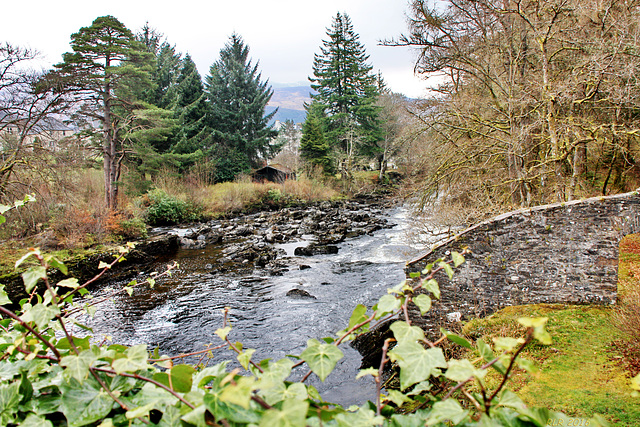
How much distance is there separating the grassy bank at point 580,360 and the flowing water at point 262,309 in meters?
2.39

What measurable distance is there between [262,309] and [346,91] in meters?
37.8

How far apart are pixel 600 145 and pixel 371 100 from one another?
32442 millimetres

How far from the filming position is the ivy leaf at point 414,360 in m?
1.04

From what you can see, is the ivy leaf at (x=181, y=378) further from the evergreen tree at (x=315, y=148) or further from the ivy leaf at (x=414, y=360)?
the evergreen tree at (x=315, y=148)

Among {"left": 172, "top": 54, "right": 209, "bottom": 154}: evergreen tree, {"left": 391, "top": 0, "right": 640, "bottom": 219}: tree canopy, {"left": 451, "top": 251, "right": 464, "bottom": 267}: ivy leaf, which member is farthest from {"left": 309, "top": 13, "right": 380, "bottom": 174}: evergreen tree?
{"left": 451, "top": 251, "right": 464, "bottom": 267}: ivy leaf

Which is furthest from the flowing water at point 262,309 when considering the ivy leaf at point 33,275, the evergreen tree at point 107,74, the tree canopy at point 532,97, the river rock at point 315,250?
the evergreen tree at point 107,74

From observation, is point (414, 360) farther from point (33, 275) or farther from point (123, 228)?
point (123, 228)

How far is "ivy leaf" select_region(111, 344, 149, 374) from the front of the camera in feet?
3.40

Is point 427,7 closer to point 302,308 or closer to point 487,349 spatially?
point 302,308

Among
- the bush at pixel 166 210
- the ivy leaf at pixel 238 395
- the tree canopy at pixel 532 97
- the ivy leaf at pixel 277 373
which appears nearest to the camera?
the ivy leaf at pixel 238 395

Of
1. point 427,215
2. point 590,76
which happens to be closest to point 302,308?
point 427,215

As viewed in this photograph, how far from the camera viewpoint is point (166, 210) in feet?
65.4

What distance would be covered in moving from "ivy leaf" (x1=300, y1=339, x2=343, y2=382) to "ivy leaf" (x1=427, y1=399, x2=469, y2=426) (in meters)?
0.32

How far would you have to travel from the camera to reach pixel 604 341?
16.8 ft
